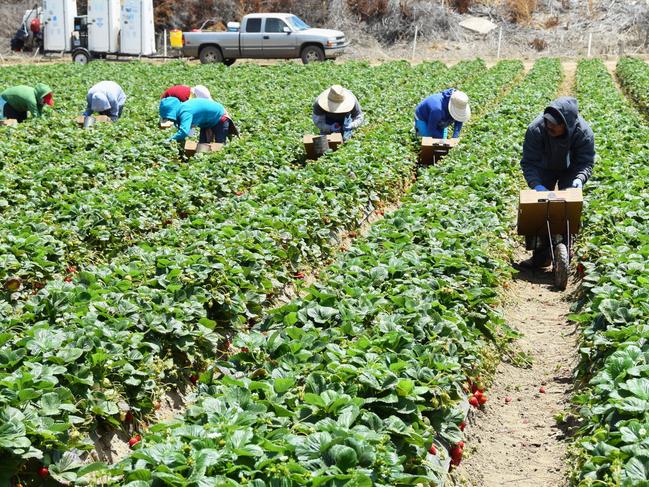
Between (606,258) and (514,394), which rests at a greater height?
(606,258)

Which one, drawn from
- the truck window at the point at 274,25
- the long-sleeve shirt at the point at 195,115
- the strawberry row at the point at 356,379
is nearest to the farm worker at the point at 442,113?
the long-sleeve shirt at the point at 195,115

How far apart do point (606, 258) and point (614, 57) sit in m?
34.7

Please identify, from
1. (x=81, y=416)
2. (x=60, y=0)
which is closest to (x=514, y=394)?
(x=81, y=416)

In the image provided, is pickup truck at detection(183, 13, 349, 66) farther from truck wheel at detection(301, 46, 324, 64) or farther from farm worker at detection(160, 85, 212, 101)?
farm worker at detection(160, 85, 212, 101)

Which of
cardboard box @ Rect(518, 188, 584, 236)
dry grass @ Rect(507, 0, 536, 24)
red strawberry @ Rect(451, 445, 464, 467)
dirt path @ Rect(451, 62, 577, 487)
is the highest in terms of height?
dry grass @ Rect(507, 0, 536, 24)

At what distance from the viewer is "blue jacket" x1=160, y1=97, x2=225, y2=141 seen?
12039 millimetres

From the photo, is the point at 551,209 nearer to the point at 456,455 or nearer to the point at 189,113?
the point at 456,455

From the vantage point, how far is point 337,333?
5.13 metres

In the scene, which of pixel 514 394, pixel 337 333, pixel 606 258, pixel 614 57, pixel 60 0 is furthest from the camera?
pixel 614 57

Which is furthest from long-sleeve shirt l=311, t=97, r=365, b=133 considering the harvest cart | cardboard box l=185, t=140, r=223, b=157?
the harvest cart

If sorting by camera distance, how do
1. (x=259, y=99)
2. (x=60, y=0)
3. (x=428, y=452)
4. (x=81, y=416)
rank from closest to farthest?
(x=428, y=452) → (x=81, y=416) → (x=259, y=99) → (x=60, y=0)

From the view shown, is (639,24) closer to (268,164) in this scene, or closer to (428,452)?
(268,164)

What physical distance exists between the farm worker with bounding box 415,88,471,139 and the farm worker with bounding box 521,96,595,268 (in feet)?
12.1

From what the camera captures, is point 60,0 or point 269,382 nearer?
point 269,382
